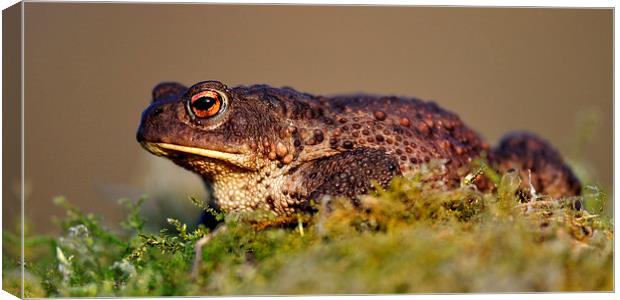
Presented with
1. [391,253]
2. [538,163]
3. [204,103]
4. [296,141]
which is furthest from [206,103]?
[538,163]

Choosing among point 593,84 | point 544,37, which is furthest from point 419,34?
point 593,84

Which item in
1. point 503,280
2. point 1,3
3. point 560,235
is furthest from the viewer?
point 1,3

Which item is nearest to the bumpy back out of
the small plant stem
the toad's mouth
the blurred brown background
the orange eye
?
the blurred brown background

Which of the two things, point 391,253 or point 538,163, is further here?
point 538,163

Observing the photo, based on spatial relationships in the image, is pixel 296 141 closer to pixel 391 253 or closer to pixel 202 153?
pixel 202 153

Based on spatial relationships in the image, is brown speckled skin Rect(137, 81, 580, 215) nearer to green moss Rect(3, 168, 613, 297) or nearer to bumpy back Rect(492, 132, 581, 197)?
green moss Rect(3, 168, 613, 297)

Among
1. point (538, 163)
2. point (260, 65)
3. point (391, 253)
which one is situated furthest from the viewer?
point (260, 65)

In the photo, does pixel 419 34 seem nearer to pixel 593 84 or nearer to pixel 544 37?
pixel 544 37
